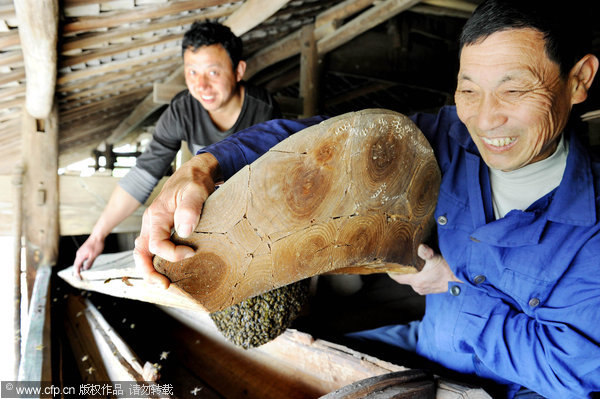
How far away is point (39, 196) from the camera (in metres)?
3.52

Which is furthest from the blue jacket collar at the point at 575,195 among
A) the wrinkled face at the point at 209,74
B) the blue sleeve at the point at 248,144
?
the wrinkled face at the point at 209,74

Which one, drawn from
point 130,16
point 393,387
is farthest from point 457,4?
point 393,387

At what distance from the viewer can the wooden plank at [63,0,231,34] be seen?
256 cm

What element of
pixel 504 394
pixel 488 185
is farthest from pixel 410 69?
pixel 504 394

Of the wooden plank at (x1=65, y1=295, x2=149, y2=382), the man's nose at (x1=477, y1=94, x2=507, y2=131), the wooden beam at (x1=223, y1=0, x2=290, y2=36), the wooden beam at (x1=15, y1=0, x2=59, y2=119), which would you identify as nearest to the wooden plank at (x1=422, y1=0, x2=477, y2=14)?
the wooden beam at (x1=223, y1=0, x2=290, y2=36)

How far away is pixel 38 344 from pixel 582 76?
2614 millimetres

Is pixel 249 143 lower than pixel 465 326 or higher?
higher

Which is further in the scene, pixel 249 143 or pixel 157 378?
pixel 157 378

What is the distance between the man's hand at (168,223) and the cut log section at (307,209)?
0.07ft

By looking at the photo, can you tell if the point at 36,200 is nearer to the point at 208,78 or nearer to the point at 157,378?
the point at 208,78

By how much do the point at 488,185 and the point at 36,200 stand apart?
368 cm

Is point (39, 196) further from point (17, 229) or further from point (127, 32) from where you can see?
point (127, 32)

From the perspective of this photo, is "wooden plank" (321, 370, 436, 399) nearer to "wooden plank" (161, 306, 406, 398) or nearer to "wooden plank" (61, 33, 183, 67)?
"wooden plank" (161, 306, 406, 398)

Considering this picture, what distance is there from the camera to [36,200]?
3520 mm
